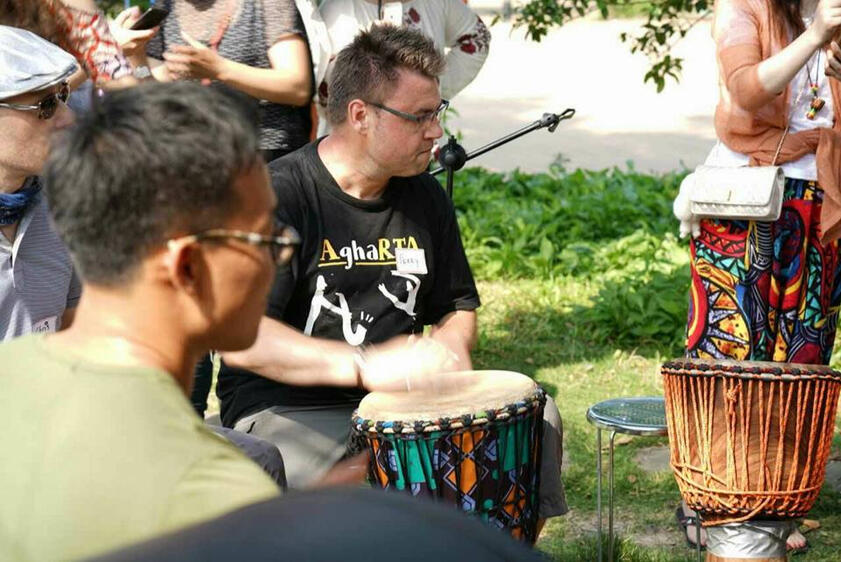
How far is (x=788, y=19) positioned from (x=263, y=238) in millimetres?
2555

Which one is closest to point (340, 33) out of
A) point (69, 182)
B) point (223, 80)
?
point (223, 80)

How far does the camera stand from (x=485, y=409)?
3.08 metres

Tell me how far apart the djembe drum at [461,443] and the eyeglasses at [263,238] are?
3.93ft

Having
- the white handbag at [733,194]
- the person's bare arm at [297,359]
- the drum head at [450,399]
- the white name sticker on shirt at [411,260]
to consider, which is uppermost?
the white handbag at [733,194]

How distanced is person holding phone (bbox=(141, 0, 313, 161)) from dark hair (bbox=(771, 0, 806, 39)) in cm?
164

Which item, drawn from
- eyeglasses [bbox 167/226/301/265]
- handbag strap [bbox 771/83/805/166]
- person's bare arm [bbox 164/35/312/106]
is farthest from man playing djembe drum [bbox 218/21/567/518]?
eyeglasses [bbox 167/226/301/265]

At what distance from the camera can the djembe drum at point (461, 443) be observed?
10.1 feet

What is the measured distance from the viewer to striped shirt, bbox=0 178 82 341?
308cm

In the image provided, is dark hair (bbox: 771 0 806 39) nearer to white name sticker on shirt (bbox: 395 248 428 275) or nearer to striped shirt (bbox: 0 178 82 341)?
white name sticker on shirt (bbox: 395 248 428 275)

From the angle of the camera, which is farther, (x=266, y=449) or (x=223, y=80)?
(x=223, y=80)

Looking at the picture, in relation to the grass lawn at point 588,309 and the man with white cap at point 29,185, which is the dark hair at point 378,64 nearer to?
the man with white cap at point 29,185

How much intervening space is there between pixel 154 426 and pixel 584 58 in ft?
51.8

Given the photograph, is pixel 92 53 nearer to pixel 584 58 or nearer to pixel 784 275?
pixel 784 275

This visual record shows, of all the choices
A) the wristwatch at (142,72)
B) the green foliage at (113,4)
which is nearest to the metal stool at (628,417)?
the wristwatch at (142,72)
